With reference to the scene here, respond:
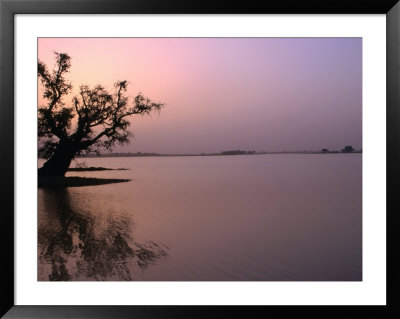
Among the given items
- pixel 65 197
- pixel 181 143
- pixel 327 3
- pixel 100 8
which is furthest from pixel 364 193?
pixel 65 197

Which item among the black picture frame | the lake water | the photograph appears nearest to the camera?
the black picture frame

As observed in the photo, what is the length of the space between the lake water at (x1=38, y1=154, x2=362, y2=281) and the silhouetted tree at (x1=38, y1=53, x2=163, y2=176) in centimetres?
22

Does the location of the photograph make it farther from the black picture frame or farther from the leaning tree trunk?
the black picture frame

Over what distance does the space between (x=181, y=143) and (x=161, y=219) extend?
2.71 ft

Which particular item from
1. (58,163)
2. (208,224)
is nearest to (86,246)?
(58,163)

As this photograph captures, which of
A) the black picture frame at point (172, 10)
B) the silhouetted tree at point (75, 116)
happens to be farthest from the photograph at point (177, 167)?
the black picture frame at point (172, 10)

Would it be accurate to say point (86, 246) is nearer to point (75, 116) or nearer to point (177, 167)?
point (75, 116)

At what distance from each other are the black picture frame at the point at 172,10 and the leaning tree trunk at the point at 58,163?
2.09m

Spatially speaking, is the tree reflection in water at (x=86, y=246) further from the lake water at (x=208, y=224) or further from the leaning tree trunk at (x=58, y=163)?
the leaning tree trunk at (x=58, y=163)

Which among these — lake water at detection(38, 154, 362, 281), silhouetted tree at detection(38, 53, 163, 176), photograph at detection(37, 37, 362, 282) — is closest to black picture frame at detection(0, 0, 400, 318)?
lake water at detection(38, 154, 362, 281)

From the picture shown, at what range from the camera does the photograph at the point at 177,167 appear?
8.91 feet

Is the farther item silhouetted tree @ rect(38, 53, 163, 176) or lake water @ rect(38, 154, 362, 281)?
silhouetted tree @ rect(38, 53, 163, 176)

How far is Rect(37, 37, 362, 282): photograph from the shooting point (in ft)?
8.91

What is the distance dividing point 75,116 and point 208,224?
181cm
